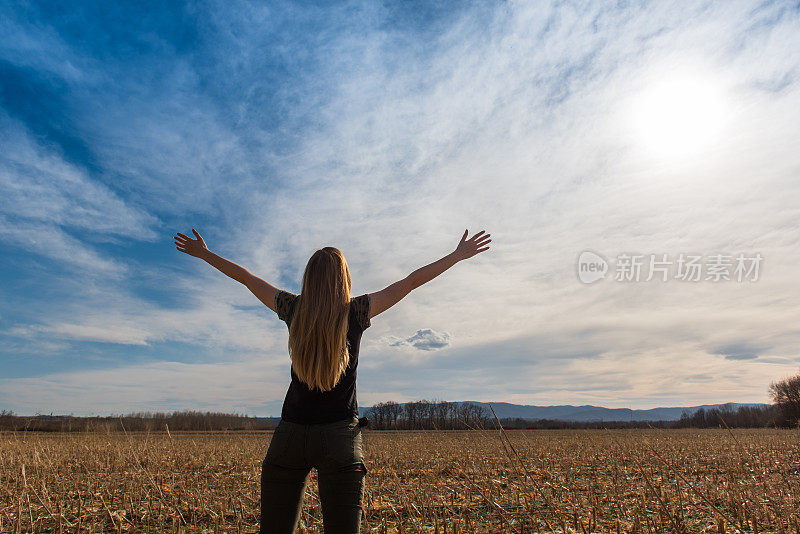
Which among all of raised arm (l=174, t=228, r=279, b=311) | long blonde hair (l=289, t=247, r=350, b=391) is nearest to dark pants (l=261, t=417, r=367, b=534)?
long blonde hair (l=289, t=247, r=350, b=391)

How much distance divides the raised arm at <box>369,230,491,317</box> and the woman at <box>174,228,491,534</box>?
0.11m

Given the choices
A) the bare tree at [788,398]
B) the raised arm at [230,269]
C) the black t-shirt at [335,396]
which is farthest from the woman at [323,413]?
the bare tree at [788,398]

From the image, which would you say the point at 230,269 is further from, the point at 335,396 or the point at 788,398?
the point at 788,398

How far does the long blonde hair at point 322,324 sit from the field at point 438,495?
1.79 meters

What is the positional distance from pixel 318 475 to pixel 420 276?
1.55 m

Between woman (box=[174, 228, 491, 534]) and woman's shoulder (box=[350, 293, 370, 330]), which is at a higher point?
woman's shoulder (box=[350, 293, 370, 330])

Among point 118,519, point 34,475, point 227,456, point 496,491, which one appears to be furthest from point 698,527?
point 227,456

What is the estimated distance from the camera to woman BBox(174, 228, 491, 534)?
8.92 ft

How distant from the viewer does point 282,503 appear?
281 centimetres

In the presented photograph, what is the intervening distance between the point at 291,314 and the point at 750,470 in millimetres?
16684

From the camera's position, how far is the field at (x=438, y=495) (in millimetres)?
6961

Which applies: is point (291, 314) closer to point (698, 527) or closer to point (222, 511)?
point (222, 511)

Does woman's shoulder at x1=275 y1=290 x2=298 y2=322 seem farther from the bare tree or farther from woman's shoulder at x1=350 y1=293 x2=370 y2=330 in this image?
the bare tree

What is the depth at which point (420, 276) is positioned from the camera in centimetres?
357
